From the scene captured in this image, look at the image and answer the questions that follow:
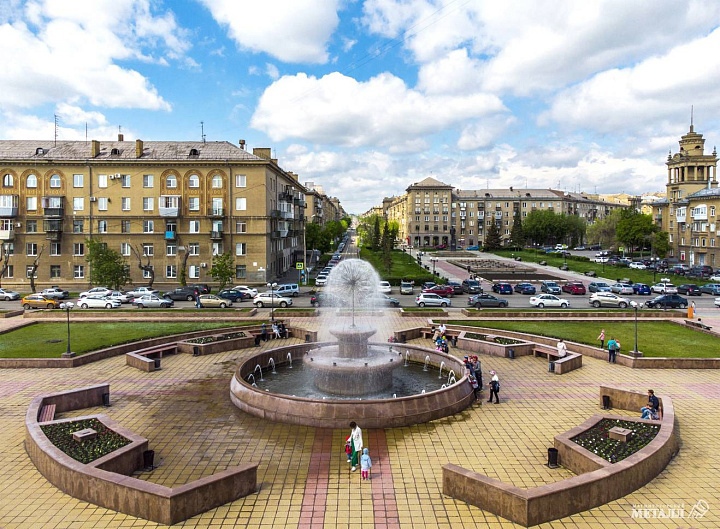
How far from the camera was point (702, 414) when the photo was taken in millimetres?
17812

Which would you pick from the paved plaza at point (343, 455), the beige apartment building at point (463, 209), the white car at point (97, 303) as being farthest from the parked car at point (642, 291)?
the beige apartment building at point (463, 209)

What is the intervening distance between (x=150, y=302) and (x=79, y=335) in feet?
46.3

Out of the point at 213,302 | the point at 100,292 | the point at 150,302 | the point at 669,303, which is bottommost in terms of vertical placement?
the point at 669,303

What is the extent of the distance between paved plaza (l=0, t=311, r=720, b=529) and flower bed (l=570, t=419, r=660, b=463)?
0.90m

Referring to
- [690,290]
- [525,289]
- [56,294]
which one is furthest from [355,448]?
[690,290]

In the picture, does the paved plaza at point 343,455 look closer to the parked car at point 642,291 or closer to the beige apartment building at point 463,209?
the parked car at point 642,291

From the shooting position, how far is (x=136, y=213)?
5622cm

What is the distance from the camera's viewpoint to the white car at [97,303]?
43062 millimetres

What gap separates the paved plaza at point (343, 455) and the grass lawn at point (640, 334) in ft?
13.8

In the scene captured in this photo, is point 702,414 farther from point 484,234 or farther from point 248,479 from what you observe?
point 484,234

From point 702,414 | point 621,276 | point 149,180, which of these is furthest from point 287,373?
point 621,276

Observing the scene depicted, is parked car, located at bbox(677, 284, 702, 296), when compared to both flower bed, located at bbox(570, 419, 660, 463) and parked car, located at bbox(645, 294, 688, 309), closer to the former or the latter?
parked car, located at bbox(645, 294, 688, 309)

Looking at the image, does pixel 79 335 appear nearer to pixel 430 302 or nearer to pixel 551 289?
pixel 430 302

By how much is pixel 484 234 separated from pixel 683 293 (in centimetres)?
8252
